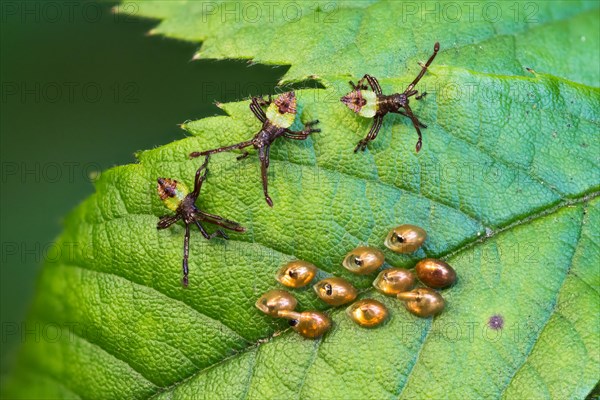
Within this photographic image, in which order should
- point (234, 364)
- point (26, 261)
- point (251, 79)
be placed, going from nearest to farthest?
point (234, 364)
point (251, 79)
point (26, 261)

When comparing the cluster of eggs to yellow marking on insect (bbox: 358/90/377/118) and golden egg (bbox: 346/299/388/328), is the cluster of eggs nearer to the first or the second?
golden egg (bbox: 346/299/388/328)

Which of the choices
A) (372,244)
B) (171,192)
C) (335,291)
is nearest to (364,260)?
(372,244)

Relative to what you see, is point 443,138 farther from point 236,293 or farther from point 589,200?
point 236,293

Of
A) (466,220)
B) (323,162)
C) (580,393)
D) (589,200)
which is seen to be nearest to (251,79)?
(323,162)

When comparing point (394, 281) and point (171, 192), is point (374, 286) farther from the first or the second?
point (171, 192)

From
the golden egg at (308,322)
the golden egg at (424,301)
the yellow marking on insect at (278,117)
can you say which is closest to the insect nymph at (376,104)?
the yellow marking on insect at (278,117)

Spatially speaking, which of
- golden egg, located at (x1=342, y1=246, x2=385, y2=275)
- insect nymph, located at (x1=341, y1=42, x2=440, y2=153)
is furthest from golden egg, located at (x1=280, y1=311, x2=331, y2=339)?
insect nymph, located at (x1=341, y1=42, x2=440, y2=153)
